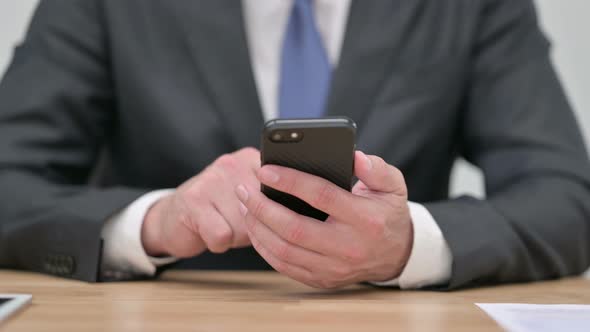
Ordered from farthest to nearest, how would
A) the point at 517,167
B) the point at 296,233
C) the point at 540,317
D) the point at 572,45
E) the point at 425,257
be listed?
the point at 572,45
the point at 517,167
the point at 425,257
the point at 296,233
the point at 540,317

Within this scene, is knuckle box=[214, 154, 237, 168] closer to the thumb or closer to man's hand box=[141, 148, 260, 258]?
man's hand box=[141, 148, 260, 258]

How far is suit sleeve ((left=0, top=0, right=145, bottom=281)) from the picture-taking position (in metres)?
0.85

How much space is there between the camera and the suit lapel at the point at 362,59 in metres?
1.08

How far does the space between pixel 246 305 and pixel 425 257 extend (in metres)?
0.25

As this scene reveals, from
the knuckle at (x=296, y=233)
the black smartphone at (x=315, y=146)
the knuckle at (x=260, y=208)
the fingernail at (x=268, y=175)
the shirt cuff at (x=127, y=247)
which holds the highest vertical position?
the black smartphone at (x=315, y=146)

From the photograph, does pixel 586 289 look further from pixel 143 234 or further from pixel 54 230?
pixel 54 230

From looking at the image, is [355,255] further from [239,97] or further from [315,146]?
[239,97]

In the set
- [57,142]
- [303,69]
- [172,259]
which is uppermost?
[303,69]

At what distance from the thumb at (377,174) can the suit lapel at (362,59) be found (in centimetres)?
43

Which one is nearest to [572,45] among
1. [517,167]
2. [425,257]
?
[517,167]

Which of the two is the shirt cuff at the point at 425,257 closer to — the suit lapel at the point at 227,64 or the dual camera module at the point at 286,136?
the dual camera module at the point at 286,136

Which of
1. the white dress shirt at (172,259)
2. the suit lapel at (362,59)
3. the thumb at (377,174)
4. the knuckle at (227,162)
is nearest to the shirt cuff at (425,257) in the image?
the white dress shirt at (172,259)

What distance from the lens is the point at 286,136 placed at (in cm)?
59

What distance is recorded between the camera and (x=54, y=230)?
2.81 ft
